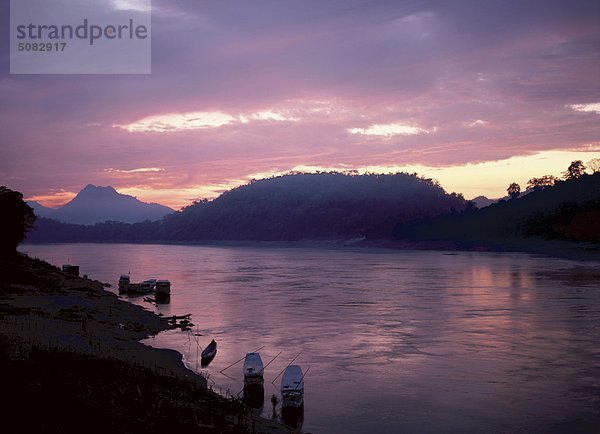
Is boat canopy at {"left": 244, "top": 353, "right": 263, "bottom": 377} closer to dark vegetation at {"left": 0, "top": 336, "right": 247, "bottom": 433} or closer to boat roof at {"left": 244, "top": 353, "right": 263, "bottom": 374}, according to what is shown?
boat roof at {"left": 244, "top": 353, "right": 263, "bottom": 374}

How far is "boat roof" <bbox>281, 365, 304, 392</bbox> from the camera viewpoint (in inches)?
765

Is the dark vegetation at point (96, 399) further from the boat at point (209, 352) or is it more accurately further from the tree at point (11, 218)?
the tree at point (11, 218)

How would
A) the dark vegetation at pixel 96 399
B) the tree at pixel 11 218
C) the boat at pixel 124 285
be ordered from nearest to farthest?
the dark vegetation at pixel 96 399
the tree at pixel 11 218
the boat at pixel 124 285

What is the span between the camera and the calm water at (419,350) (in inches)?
781

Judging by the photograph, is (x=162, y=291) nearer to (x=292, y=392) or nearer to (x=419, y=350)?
(x=419, y=350)

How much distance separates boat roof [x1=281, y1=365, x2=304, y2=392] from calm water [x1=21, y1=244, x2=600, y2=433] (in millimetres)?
1106

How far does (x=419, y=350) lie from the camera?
30094 mm

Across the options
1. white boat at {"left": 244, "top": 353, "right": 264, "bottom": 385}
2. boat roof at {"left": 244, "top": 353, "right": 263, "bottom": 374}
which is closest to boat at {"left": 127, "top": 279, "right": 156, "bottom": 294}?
boat roof at {"left": 244, "top": 353, "right": 263, "bottom": 374}

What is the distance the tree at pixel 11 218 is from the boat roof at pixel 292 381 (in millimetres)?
44294

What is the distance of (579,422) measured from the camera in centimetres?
1866

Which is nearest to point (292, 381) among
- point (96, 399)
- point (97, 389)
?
point (97, 389)

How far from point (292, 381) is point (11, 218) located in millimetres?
46225

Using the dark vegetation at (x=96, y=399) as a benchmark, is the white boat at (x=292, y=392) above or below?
below

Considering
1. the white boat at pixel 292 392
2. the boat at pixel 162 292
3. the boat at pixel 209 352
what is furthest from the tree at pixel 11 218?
the white boat at pixel 292 392
